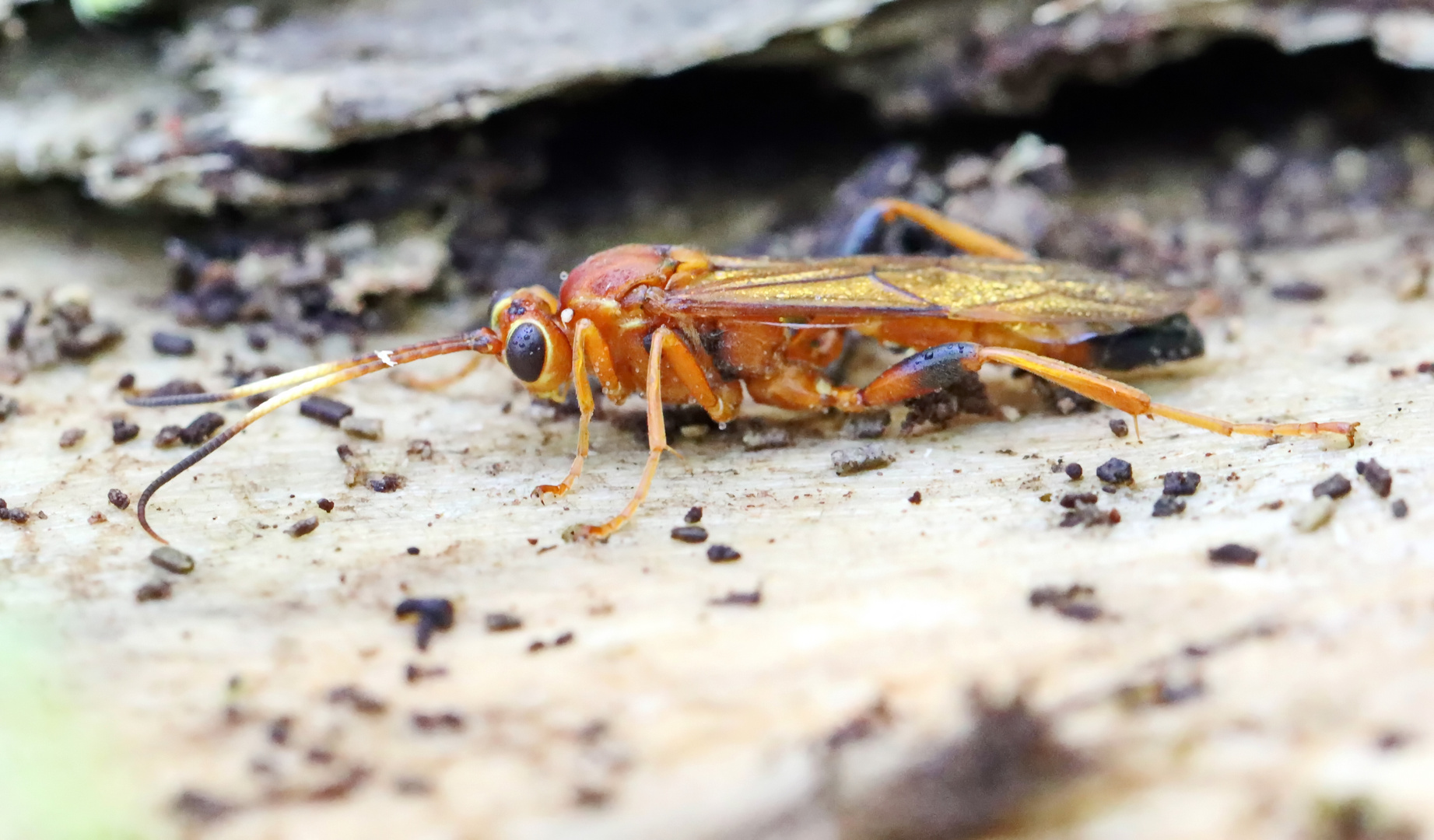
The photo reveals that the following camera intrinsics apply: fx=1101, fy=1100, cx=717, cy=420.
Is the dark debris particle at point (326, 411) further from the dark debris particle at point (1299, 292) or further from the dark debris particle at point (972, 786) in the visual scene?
the dark debris particle at point (1299, 292)

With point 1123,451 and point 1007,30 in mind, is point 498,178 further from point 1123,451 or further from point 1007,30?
point 1123,451

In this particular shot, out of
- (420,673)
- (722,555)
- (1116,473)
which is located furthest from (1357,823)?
(420,673)

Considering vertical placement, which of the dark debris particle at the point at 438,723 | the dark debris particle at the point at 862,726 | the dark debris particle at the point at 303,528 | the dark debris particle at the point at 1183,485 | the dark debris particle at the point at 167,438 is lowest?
the dark debris particle at the point at 862,726

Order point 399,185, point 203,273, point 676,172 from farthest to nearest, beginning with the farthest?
point 676,172 → point 399,185 → point 203,273

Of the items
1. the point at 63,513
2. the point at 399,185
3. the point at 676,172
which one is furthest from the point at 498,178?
the point at 63,513

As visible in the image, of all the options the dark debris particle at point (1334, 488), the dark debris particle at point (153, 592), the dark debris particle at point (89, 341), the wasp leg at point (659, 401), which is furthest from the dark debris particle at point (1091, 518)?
the dark debris particle at point (89, 341)

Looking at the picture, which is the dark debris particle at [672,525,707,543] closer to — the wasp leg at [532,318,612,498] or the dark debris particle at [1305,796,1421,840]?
the wasp leg at [532,318,612,498]

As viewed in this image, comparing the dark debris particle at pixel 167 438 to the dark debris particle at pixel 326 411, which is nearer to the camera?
the dark debris particle at pixel 167 438

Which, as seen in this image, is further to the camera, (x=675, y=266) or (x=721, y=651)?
(x=675, y=266)
